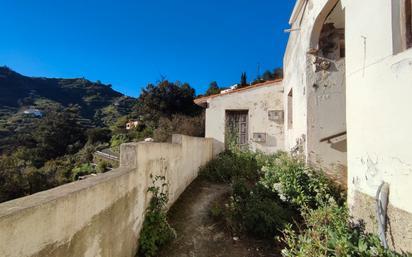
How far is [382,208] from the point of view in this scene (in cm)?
265

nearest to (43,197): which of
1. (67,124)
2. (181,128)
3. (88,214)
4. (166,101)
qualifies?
(88,214)

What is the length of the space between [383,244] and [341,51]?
4625 mm

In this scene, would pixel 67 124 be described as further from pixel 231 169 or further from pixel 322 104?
pixel 322 104

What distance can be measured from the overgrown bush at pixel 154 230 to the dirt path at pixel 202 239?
5.3 inches

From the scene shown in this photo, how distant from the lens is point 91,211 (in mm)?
2244

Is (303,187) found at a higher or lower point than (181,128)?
lower

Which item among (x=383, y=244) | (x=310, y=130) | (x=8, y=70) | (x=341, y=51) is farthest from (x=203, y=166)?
(x=8, y=70)

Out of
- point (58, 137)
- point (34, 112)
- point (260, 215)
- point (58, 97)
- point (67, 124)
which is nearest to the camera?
point (260, 215)

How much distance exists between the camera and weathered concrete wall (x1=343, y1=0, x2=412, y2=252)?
2.35 metres

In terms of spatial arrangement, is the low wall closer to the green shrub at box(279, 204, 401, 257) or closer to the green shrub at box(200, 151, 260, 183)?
the green shrub at box(279, 204, 401, 257)

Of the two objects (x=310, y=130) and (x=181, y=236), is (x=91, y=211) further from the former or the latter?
(x=310, y=130)

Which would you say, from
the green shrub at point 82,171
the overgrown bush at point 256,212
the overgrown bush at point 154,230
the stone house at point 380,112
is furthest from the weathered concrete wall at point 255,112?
the green shrub at point 82,171

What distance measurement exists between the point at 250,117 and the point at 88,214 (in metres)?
9.10

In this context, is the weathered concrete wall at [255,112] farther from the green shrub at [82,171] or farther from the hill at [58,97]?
the hill at [58,97]
